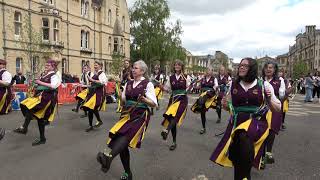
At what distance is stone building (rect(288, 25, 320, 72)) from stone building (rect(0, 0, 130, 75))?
54.0 metres

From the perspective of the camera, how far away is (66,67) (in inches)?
1428

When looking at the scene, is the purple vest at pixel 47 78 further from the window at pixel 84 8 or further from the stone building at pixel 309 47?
the stone building at pixel 309 47

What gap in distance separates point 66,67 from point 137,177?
32037 millimetres

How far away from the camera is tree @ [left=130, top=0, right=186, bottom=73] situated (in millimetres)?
50625

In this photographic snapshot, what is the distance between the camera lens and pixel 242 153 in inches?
174

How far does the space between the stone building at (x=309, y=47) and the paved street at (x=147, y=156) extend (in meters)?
80.3

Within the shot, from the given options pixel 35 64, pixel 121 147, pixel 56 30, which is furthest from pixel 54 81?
pixel 56 30

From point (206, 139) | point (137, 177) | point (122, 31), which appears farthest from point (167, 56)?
point (137, 177)

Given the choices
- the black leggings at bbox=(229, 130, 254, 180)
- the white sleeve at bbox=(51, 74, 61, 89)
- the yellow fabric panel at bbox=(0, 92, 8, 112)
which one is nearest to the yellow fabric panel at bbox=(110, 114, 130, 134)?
the black leggings at bbox=(229, 130, 254, 180)

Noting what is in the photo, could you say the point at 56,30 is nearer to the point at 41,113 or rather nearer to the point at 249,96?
the point at 41,113

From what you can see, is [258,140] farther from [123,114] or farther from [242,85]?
[123,114]

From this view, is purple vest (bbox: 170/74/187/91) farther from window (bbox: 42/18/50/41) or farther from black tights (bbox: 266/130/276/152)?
window (bbox: 42/18/50/41)

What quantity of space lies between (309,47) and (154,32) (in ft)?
206

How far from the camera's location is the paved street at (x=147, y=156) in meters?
5.86
